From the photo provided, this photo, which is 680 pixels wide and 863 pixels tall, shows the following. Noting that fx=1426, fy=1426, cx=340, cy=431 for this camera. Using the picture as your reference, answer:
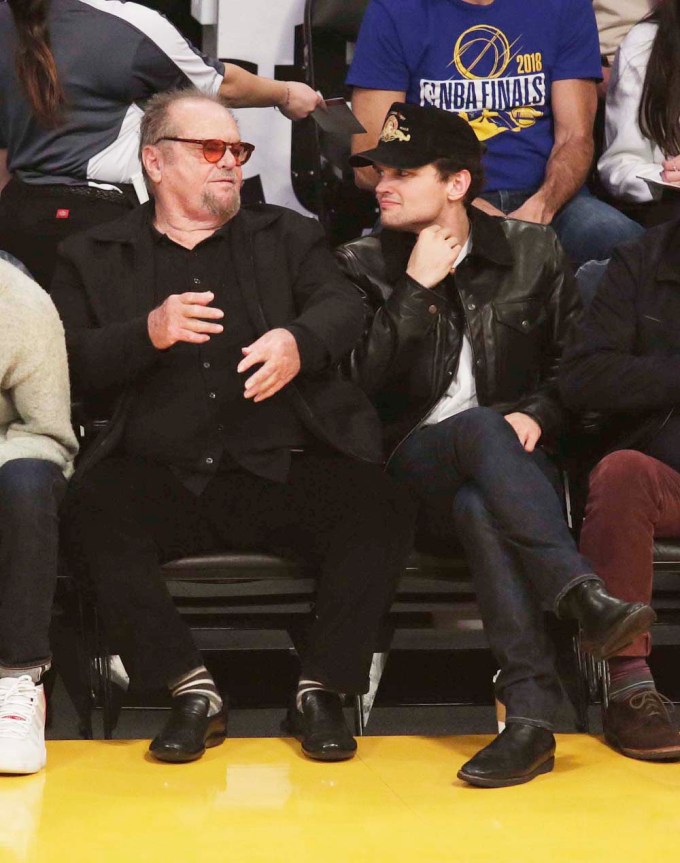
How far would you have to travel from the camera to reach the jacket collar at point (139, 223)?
11.8ft

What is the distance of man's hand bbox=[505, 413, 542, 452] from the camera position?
3520 millimetres

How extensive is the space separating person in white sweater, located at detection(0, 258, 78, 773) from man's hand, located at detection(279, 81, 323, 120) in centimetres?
119

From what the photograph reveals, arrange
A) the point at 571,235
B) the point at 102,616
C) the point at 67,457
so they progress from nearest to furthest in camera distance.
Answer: the point at 102,616
the point at 67,457
the point at 571,235

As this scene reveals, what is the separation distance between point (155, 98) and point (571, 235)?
1.40 metres

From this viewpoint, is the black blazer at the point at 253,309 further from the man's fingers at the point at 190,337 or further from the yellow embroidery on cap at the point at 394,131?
the yellow embroidery on cap at the point at 394,131

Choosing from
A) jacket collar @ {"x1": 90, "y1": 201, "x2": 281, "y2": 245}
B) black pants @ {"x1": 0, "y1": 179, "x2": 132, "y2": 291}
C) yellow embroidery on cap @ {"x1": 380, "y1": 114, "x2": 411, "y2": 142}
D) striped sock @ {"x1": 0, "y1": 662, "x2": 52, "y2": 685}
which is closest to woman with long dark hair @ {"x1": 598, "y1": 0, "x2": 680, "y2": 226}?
yellow embroidery on cap @ {"x1": 380, "y1": 114, "x2": 411, "y2": 142}

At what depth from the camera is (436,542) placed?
3412 mm

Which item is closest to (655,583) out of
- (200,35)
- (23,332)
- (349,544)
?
(349,544)

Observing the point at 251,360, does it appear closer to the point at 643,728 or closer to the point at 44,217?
the point at 44,217

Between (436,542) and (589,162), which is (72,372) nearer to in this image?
(436,542)

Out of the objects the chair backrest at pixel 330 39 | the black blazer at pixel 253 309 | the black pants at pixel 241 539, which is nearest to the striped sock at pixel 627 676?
the black pants at pixel 241 539

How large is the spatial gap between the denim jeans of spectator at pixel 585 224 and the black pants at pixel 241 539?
135 cm

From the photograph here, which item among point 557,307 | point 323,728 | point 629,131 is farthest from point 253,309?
point 629,131

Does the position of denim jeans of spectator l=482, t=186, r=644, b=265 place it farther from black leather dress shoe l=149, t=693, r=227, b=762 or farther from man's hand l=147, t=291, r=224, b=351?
black leather dress shoe l=149, t=693, r=227, b=762
